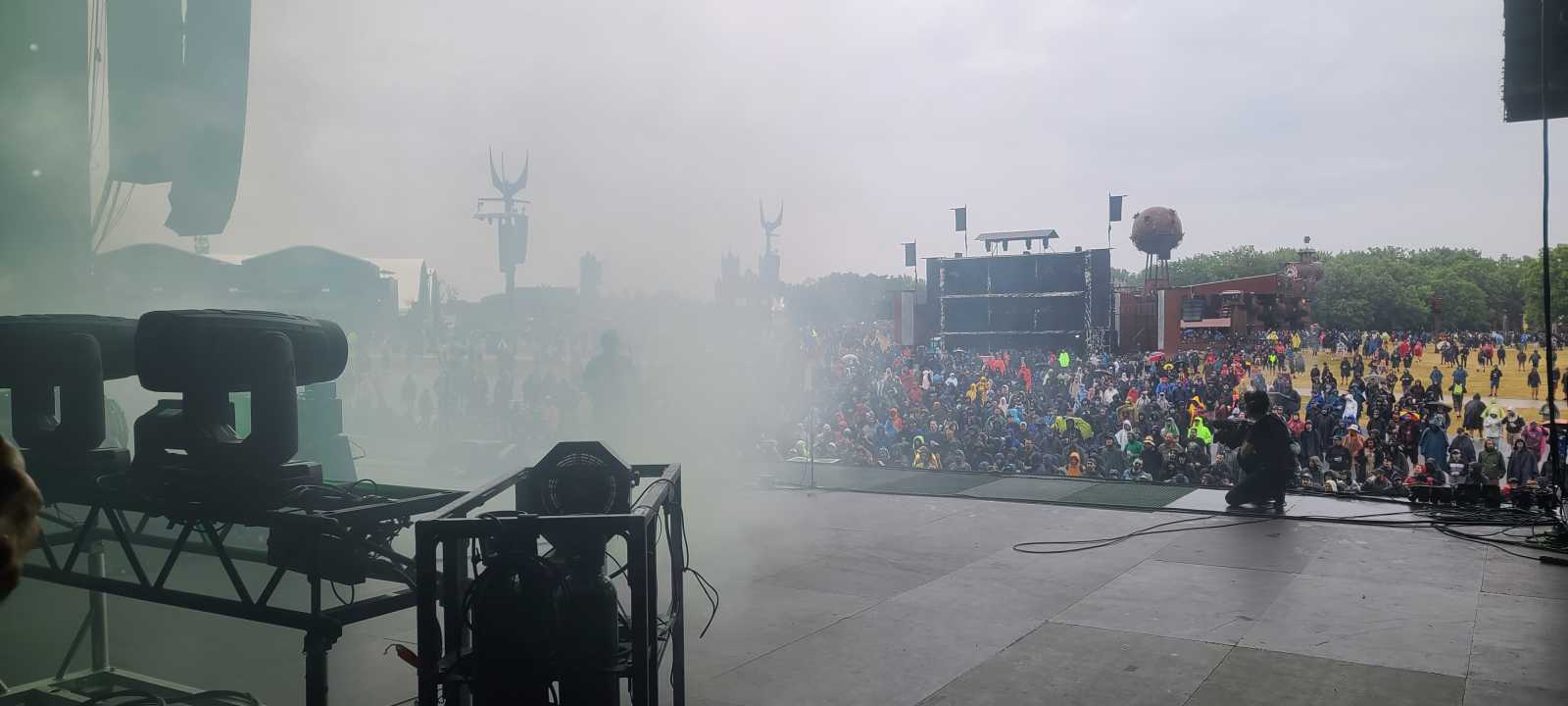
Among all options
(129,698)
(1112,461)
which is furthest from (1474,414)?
(129,698)

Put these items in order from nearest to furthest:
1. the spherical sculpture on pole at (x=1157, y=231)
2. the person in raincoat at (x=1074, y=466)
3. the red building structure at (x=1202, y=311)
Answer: the person in raincoat at (x=1074, y=466) < the red building structure at (x=1202, y=311) < the spherical sculpture on pole at (x=1157, y=231)

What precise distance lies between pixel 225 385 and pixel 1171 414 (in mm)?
15252

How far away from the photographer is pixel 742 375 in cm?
1656

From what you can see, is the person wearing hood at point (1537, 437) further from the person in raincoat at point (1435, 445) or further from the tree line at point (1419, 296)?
the tree line at point (1419, 296)

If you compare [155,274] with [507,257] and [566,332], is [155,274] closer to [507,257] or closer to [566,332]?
[507,257]

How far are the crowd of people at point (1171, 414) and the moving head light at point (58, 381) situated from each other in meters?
9.62

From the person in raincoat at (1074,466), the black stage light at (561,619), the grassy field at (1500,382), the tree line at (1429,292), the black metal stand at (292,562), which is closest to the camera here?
the black stage light at (561,619)

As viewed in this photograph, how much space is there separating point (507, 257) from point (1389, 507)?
41.0ft

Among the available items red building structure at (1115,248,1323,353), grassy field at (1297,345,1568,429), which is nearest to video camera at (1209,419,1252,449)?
grassy field at (1297,345,1568,429)

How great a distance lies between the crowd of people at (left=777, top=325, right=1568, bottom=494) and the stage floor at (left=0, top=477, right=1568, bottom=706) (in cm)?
268

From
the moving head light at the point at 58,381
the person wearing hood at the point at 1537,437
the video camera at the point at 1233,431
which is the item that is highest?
the moving head light at the point at 58,381

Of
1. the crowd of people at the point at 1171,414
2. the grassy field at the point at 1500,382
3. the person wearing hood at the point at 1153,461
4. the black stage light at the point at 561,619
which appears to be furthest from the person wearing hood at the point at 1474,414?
the black stage light at the point at 561,619

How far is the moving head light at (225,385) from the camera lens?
396cm

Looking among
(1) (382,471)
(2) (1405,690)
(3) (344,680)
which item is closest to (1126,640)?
(2) (1405,690)
